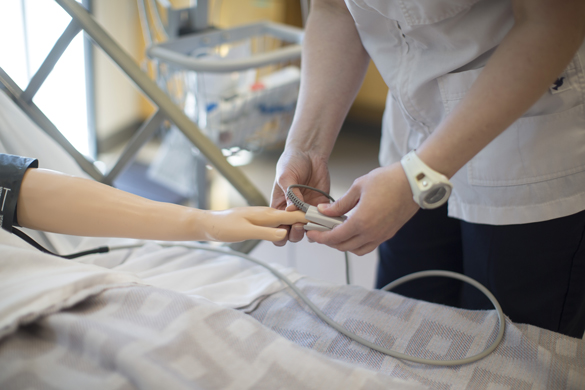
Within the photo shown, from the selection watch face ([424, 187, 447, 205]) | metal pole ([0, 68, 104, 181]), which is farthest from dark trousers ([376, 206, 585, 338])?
metal pole ([0, 68, 104, 181])

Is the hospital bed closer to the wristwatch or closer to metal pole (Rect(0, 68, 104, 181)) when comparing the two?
metal pole (Rect(0, 68, 104, 181))

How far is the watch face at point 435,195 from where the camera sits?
563 millimetres

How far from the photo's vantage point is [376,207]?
1.89ft

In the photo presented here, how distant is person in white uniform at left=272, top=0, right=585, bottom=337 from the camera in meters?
0.55

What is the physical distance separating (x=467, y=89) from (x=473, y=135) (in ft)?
0.46

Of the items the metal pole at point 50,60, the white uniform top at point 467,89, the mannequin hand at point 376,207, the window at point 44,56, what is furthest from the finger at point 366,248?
the window at point 44,56

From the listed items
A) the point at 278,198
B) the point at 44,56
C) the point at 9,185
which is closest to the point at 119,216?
the point at 9,185

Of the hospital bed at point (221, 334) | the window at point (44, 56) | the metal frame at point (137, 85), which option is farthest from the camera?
the window at point (44, 56)

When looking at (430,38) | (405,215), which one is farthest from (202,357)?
(430,38)

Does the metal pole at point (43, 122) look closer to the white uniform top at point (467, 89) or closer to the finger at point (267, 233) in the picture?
the finger at point (267, 233)

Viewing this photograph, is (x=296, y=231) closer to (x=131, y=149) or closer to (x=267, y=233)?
(x=267, y=233)

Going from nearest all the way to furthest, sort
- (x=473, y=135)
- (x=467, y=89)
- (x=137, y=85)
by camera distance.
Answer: (x=473, y=135)
(x=467, y=89)
(x=137, y=85)

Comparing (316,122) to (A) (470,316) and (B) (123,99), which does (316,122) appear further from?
(B) (123,99)

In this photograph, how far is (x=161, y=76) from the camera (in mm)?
1330
